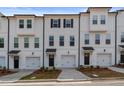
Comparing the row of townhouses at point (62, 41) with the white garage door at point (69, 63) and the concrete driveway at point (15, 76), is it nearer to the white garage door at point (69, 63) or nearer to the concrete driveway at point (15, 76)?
the white garage door at point (69, 63)

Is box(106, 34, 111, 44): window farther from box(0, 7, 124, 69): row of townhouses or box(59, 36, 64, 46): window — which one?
box(59, 36, 64, 46): window

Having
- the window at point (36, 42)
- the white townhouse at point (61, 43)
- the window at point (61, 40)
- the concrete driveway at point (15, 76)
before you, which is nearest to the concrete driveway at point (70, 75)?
the white townhouse at point (61, 43)

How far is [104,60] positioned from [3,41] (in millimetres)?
2539

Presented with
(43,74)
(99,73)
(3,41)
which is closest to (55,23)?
(3,41)

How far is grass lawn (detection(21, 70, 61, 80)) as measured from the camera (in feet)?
24.8

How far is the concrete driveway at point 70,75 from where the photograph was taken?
7.54 m

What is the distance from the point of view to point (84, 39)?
8125 millimetres

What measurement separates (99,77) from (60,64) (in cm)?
102

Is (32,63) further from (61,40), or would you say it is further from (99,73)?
(99,73)

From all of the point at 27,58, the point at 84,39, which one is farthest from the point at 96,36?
the point at 27,58

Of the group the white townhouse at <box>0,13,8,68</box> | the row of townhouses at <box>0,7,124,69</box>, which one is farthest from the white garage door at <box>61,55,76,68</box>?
the white townhouse at <box>0,13,8,68</box>

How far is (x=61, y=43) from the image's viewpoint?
873cm
